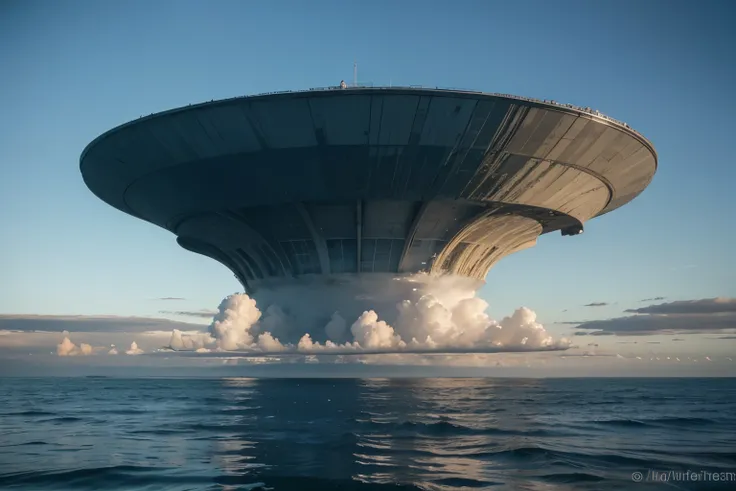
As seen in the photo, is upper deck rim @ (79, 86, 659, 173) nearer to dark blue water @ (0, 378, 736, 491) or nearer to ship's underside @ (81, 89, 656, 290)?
ship's underside @ (81, 89, 656, 290)

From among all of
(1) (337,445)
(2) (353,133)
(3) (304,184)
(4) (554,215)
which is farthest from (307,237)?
(1) (337,445)

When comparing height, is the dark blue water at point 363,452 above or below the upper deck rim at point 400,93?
below

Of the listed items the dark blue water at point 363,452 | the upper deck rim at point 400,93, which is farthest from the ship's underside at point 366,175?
the dark blue water at point 363,452

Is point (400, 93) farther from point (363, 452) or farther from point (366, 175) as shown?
point (363, 452)

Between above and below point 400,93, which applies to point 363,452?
below

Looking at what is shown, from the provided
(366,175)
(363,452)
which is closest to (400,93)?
(366,175)

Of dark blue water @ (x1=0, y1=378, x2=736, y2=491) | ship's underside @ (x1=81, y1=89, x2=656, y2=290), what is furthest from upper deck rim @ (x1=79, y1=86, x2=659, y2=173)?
dark blue water @ (x1=0, y1=378, x2=736, y2=491)

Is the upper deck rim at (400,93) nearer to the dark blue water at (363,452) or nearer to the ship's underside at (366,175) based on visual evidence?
the ship's underside at (366,175)

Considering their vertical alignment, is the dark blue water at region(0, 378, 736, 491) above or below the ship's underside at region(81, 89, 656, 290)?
below

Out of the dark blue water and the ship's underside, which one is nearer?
the dark blue water
